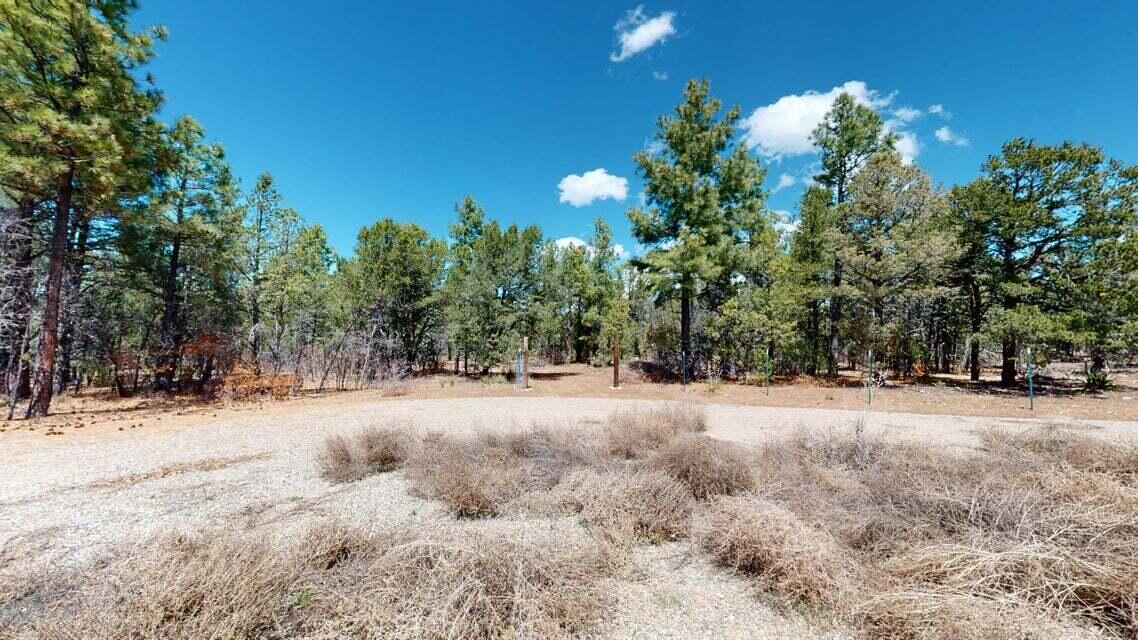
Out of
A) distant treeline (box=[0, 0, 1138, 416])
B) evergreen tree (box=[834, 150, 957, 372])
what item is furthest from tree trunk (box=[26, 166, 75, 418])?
evergreen tree (box=[834, 150, 957, 372])

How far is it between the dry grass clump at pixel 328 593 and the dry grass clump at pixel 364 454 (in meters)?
2.56

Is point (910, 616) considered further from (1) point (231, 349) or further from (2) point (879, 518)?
(1) point (231, 349)

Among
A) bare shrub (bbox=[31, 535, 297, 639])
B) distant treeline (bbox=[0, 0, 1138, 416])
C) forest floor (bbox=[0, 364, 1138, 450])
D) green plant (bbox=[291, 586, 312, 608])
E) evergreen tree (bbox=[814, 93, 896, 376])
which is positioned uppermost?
evergreen tree (bbox=[814, 93, 896, 376])

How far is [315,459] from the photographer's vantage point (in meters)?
5.59

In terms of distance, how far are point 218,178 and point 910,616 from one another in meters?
19.5

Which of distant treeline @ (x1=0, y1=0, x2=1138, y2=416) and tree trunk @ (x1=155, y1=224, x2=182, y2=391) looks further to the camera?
tree trunk @ (x1=155, y1=224, x2=182, y2=391)

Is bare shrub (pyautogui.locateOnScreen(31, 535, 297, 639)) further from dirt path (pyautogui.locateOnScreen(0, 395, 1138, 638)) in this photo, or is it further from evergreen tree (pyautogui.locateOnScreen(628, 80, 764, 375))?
evergreen tree (pyautogui.locateOnScreen(628, 80, 764, 375))

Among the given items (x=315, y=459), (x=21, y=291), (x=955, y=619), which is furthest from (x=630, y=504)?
(x=21, y=291)

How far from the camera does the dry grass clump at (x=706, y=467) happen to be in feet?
13.2

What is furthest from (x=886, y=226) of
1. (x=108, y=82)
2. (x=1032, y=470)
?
(x=108, y=82)

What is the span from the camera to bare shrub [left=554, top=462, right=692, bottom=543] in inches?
132

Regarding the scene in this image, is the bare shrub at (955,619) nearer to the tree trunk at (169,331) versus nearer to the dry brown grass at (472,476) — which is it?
the dry brown grass at (472,476)

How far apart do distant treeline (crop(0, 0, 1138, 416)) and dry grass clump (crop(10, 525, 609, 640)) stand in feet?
37.5

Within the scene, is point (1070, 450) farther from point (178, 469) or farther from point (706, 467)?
point (178, 469)
